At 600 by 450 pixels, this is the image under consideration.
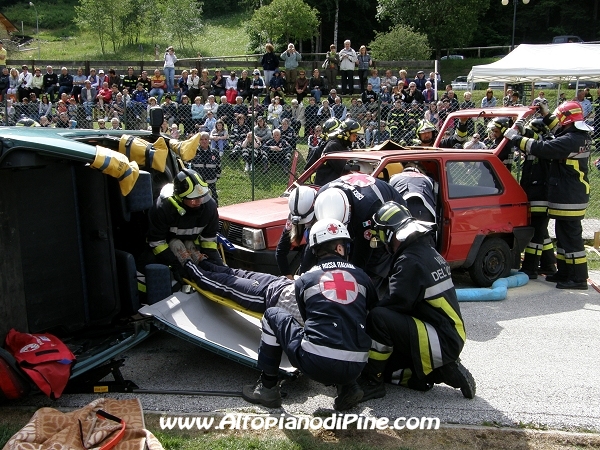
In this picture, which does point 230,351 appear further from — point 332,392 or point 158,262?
point 158,262

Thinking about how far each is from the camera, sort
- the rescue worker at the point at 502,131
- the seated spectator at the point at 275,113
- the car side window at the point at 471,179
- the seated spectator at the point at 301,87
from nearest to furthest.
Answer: the car side window at the point at 471,179 < the rescue worker at the point at 502,131 < the seated spectator at the point at 275,113 < the seated spectator at the point at 301,87

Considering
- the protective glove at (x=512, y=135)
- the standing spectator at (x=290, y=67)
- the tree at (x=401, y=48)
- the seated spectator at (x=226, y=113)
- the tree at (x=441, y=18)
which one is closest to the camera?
the protective glove at (x=512, y=135)

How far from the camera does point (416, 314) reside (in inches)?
193

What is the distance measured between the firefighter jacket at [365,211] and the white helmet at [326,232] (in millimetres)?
1047

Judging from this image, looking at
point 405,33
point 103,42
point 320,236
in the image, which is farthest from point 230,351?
point 103,42

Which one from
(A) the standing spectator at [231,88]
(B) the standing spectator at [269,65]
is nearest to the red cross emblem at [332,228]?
(A) the standing spectator at [231,88]

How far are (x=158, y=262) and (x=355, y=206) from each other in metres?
1.95

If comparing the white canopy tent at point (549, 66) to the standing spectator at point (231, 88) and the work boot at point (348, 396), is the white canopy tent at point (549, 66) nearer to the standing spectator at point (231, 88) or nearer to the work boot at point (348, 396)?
the standing spectator at point (231, 88)

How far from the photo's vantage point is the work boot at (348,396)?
462 centimetres

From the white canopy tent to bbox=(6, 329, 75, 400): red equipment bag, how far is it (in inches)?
588

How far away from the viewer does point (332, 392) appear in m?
5.08

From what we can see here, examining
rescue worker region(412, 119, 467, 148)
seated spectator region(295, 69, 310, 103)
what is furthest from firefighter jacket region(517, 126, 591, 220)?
seated spectator region(295, 69, 310, 103)

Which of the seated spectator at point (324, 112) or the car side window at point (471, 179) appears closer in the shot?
the car side window at point (471, 179)

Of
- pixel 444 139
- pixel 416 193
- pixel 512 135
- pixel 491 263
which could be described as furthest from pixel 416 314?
pixel 444 139
